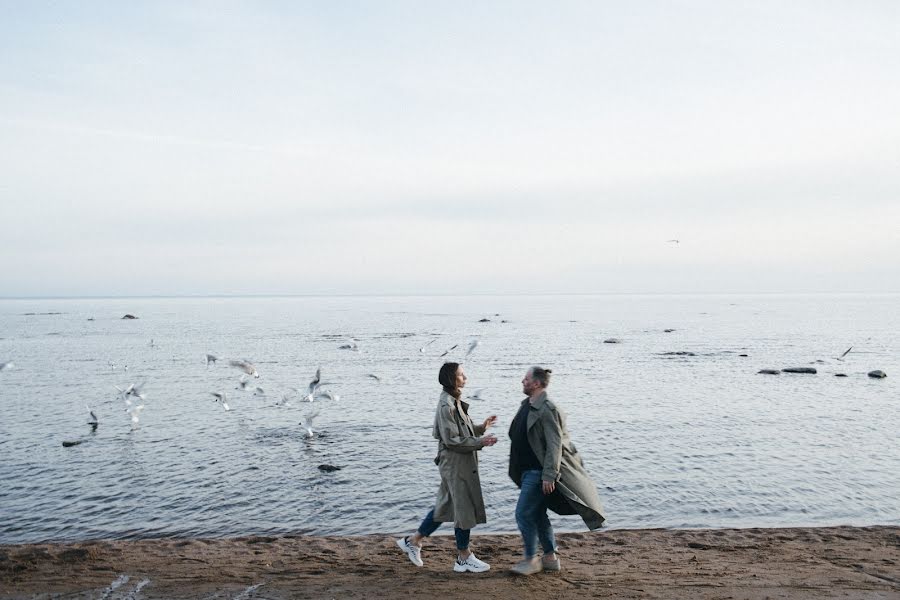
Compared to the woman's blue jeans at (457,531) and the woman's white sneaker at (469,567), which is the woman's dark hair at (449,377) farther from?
the woman's white sneaker at (469,567)

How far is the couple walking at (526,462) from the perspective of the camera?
7.97 m

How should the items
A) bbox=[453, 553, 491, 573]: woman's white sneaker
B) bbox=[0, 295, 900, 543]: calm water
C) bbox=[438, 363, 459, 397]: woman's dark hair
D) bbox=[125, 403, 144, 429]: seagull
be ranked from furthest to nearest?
bbox=[125, 403, 144, 429]: seagull, bbox=[0, 295, 900, 543]: calm water, bbox=[453, 553, 491, 573]: woman's white sneaker, bbox=[438, 363, 459, 397]: woman's dark hair

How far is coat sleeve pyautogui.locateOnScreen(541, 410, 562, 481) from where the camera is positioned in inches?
311

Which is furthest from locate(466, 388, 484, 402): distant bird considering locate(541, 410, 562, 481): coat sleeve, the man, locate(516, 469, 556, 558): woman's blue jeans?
locate(541, 410, 562, 481): coat sleeve

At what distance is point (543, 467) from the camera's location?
8.00 m

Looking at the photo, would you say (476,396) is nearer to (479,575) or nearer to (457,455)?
(479,575)

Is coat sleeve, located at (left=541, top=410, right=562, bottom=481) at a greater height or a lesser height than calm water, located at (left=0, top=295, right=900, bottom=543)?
greater

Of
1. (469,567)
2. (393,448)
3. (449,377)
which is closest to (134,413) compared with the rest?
(393,448)

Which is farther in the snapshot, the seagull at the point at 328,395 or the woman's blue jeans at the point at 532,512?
the seagull at the point at 328,395

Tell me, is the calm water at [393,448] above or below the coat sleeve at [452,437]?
below

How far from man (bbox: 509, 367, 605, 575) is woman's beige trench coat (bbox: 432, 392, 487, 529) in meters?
0.50

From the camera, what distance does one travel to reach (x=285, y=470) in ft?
57.0

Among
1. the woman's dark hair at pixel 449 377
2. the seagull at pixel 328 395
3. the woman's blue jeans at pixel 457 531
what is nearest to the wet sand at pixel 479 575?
the woman's blue jeans at pixel 457 531

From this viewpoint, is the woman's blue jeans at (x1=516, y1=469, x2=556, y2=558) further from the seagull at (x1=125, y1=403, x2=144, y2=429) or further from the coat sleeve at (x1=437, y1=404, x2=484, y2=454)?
the seagull at (x1=125, y1=403, x2=144, y2=429)
